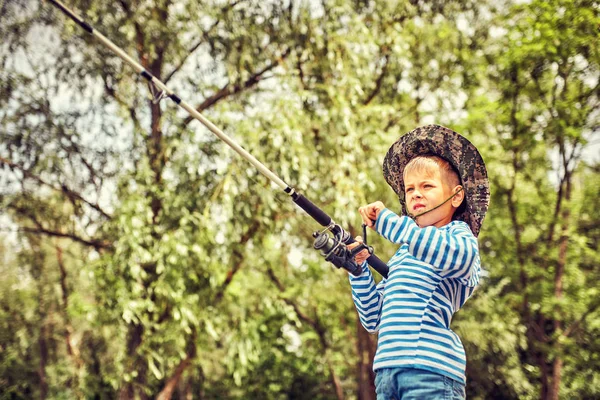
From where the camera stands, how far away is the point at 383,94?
10.2 meters

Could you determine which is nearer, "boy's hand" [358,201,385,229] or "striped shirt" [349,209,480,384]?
"striped shirt" [349,209,480,384]

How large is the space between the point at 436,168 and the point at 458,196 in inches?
5.8

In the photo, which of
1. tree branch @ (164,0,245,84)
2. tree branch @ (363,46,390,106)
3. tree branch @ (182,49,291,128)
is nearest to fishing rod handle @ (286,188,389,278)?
tree branch @ (164,0,245,84)

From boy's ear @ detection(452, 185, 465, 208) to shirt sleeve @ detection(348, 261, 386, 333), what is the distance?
468mm

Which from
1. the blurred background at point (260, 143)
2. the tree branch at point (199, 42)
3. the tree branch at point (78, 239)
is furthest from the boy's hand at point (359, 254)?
the tree branch at point (78, 239)

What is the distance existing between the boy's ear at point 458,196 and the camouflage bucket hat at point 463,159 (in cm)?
2

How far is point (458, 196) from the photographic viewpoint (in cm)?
234

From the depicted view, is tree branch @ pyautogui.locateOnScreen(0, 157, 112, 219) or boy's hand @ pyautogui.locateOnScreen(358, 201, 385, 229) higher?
tree branch @ pyautogui.locateOnScreen(0, 157, 112, 219)

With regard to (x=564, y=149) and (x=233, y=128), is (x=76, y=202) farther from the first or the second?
(x=564, y=149)

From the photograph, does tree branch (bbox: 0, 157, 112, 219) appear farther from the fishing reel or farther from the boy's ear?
the boy's ear

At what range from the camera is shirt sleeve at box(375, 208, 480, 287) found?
2.00 metres

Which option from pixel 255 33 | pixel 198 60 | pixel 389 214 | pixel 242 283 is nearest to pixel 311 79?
pixel 255 33

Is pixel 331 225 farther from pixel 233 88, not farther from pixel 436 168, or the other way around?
pixel 233 88

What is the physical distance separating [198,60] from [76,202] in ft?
9.20
